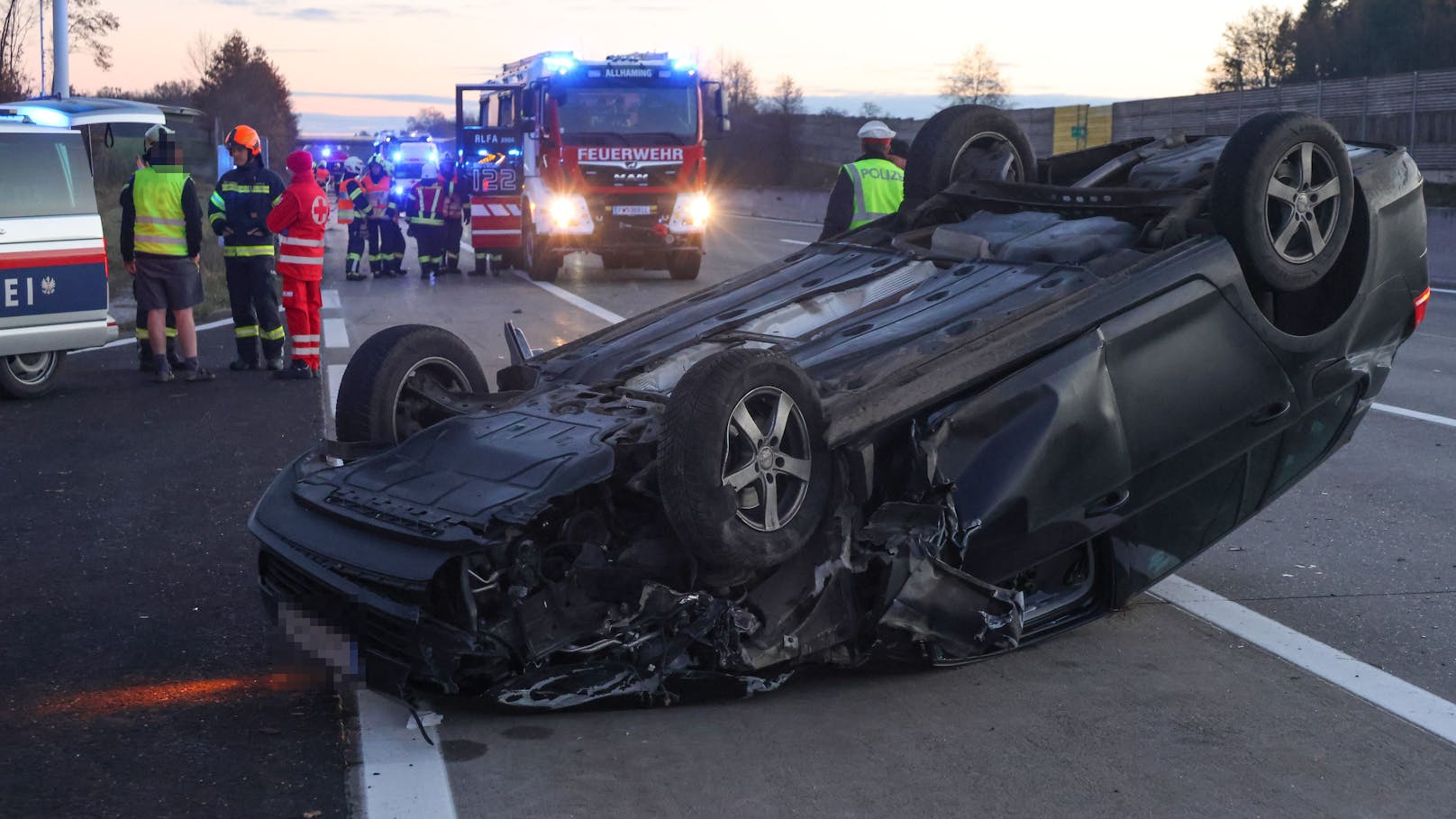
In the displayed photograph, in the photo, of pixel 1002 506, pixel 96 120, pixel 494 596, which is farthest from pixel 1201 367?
pixel 96 120

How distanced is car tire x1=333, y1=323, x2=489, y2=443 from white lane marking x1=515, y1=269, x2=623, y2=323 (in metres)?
8.33

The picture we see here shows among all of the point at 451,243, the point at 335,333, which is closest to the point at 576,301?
the point at 335,333

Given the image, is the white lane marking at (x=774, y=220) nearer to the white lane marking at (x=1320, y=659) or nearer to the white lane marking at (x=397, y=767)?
the white lane marking at (x=1320, y=659)

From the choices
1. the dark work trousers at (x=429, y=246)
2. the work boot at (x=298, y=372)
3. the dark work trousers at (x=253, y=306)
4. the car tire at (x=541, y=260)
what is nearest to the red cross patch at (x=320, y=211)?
the dark work trousers at (x=253, y=306)

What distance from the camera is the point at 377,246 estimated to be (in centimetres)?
2006

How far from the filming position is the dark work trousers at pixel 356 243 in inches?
773

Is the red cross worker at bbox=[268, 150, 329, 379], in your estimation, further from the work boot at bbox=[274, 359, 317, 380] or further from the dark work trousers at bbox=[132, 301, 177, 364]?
the dark work trousers at bbox=[132, 301, 177, 364]

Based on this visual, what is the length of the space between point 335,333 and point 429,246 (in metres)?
6.08

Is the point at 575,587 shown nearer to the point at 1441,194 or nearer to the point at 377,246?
the point at 377,246

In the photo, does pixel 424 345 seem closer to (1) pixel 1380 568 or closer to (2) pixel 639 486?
(2) pixel 639 486

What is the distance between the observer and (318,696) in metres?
4.23

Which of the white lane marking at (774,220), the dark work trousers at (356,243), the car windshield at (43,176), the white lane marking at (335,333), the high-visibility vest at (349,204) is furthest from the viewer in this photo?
the white lane marking at (774,220)

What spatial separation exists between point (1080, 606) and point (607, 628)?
→ 65.4 inches

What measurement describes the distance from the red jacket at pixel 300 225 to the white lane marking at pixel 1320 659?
274 inches
